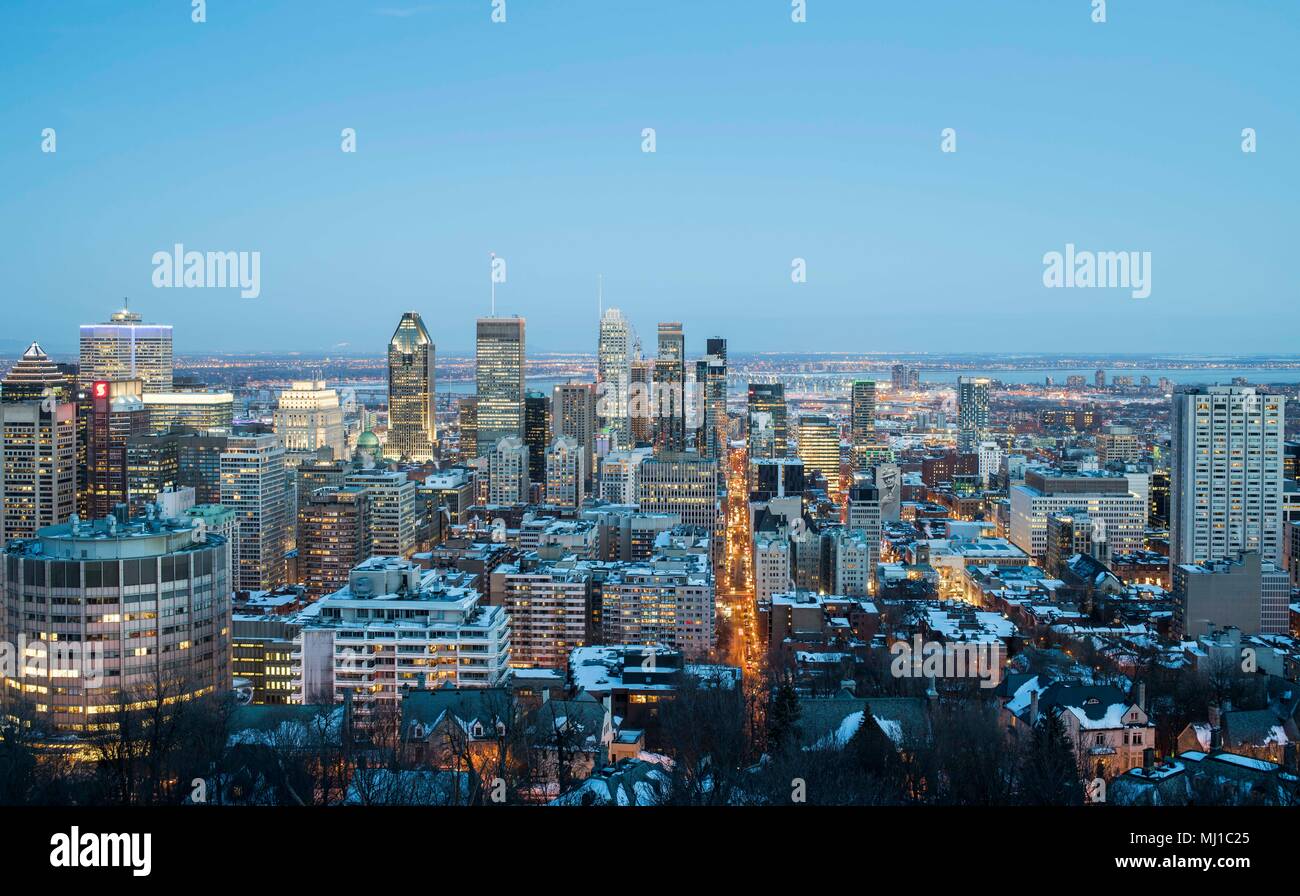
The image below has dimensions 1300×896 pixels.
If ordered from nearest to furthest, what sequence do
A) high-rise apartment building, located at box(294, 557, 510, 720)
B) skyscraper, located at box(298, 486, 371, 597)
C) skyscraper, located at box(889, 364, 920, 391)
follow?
1. high-rise apartment building, located at box(294, 557, 510, 720)
2. skyscraper, located at box(298, 486, 371, 597)
3. skyscraper, located at box(889, 364, 920, 391)

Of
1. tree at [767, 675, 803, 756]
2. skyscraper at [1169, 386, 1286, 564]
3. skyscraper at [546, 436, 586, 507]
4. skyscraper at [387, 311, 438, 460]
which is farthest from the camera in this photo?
skyscraper at [387, 311, 438, 460]

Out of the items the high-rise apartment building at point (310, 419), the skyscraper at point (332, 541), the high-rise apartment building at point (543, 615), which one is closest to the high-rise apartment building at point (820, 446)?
the high-rise apartment building at point (310, 419)

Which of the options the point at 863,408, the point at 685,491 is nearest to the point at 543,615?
the point at 685,491

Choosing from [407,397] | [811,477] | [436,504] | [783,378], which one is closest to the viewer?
[436,504]

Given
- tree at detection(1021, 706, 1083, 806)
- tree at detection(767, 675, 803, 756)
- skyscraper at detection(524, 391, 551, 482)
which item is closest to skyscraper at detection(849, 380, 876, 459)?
skyscraper at detection(524, 391, 551, 482)

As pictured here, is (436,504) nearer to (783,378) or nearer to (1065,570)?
(1065,570)

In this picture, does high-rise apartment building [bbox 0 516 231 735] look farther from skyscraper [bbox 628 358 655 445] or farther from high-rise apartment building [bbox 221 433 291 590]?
skyscraper [bbox 628 358 655 445]

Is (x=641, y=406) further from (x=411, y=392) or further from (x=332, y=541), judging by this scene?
(x=332, y=541)
